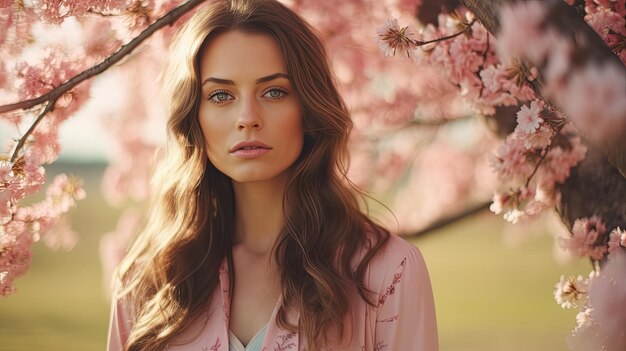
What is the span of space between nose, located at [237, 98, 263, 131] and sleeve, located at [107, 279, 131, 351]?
1.96 feet

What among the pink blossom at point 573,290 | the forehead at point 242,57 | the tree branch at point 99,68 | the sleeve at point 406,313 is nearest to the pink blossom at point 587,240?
the pink blossom at point 573,290

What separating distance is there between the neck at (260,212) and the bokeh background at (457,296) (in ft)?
11.4

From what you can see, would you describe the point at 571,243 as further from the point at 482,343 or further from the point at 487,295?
the point at 487,295

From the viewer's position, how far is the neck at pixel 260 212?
1.91m

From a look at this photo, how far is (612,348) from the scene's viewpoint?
100 cm

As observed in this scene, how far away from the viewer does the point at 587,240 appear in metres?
1.95

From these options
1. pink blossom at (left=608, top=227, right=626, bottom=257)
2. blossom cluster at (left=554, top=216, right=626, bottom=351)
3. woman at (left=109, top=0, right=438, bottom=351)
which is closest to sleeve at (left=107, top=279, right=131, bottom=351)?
woman at (left=109, top=0, right=438, bottom=351)

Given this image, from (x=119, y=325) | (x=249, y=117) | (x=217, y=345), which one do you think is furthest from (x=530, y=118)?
(x=119, y=325)

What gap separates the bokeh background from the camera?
7645 mm

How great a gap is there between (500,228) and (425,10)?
44.6 ft

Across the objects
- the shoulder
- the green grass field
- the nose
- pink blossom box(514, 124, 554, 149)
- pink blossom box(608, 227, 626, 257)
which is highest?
the nose

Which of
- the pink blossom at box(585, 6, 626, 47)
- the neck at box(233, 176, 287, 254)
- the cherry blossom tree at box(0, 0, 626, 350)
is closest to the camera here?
the cherry blossom tree at box(0, 0, 626, 350)

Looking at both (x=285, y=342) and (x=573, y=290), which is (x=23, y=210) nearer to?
(x=285, y=342)

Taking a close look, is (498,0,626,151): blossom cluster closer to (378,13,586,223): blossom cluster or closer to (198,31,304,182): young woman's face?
(198,31,304,182): young woman's face
